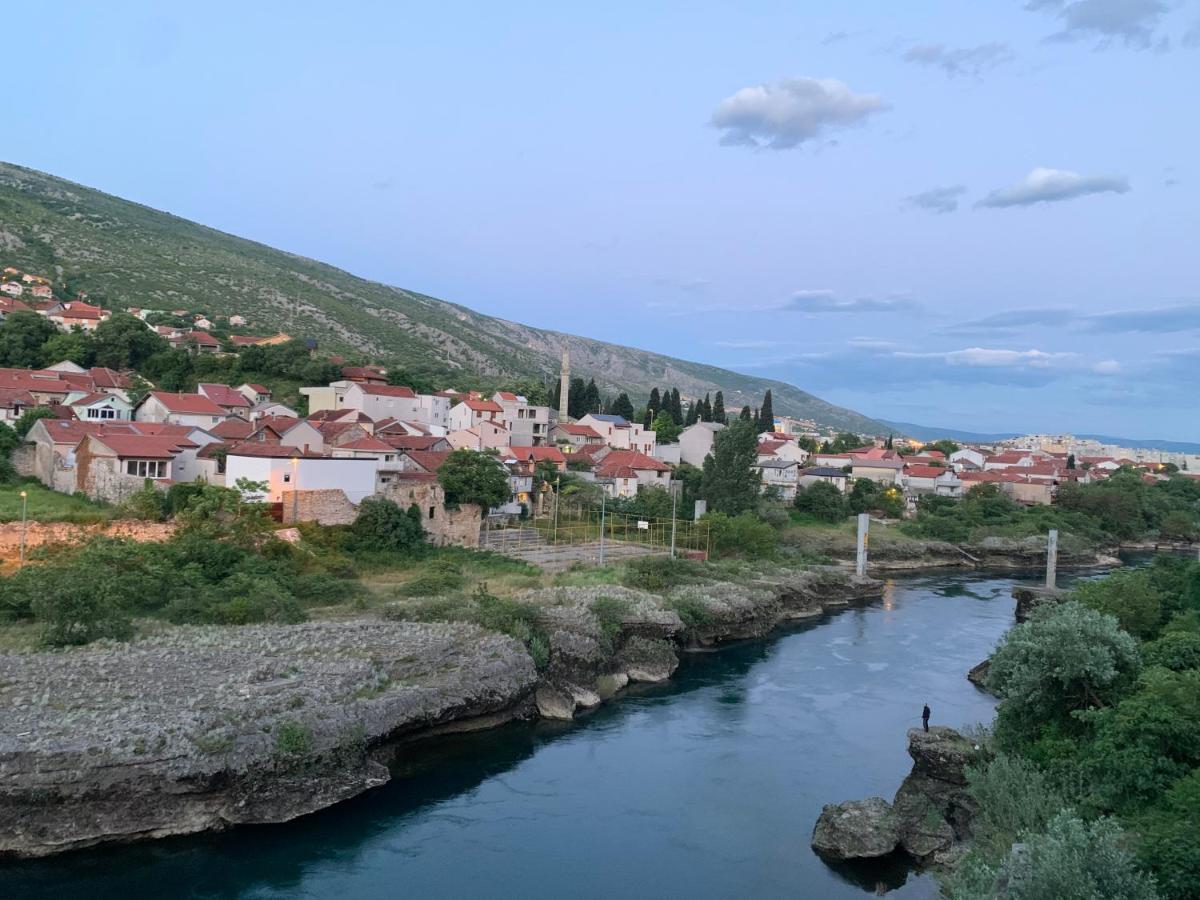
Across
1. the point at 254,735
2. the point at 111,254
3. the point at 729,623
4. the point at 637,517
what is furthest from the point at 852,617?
the point at 111,254

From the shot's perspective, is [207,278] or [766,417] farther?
[207,278]

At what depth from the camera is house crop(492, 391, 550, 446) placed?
4994cm

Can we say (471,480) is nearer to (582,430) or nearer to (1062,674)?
(582,430)

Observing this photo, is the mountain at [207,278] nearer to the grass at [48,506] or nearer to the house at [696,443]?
the house at [696,443]

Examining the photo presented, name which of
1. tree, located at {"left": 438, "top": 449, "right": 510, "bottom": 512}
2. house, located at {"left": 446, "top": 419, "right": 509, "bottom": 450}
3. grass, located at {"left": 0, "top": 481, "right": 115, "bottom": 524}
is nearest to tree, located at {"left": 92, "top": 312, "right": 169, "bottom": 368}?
house, located at {"left": 446, "top": 419, "right": 509, "bottom": 450}

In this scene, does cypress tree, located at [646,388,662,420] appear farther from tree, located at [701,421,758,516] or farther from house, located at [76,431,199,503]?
house, located at [76,431,199,503]

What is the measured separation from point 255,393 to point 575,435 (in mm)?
18953

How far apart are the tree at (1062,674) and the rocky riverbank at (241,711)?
10481 millimetres

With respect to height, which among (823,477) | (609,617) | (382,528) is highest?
(823,477)

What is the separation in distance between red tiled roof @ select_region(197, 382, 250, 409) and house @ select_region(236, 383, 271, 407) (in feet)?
4.68

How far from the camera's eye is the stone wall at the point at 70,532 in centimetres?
2292

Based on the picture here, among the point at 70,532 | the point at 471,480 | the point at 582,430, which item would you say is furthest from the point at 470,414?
the point at 70,532

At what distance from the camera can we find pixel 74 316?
2082 inches

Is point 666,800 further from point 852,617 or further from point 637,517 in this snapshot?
point 637,517
